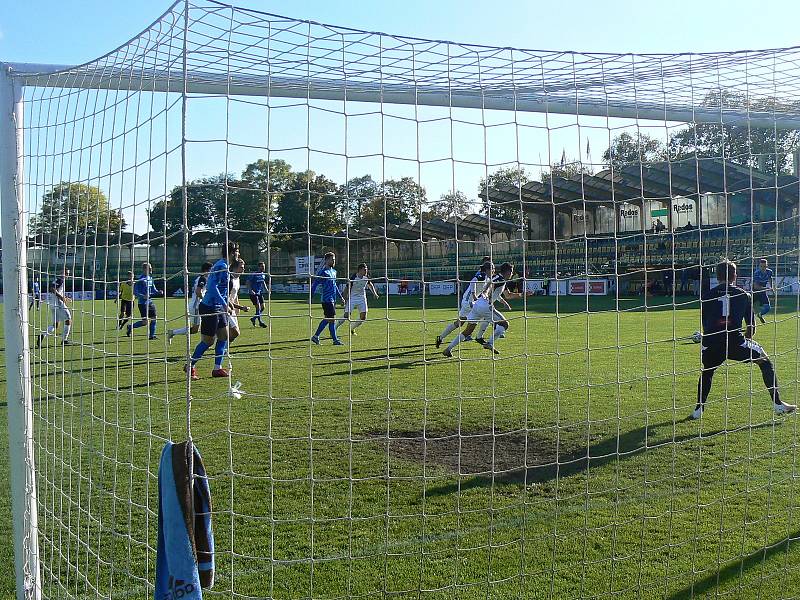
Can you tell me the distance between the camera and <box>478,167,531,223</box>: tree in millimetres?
4141

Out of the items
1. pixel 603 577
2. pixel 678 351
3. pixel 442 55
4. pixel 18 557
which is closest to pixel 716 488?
pixel 603 577

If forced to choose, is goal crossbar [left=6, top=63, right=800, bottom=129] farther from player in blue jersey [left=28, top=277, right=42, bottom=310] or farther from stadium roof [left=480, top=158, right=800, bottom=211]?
player in blue jersey [left=28, top=277, right=42, bottom=310]

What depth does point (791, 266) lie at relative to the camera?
275 inches

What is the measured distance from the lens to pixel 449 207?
14.6ft

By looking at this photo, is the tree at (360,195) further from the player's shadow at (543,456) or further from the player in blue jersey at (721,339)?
the player in blue jersey at (721,339)

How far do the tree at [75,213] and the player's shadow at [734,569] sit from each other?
3404mm

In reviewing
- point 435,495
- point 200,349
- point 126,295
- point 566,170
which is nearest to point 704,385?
point 435,495

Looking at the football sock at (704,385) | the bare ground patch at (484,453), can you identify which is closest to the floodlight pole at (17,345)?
the bare ground patch at (484,453)

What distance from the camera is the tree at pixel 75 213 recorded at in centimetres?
372

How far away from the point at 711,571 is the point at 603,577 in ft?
1.99

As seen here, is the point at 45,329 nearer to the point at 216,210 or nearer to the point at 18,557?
the point at 18,557

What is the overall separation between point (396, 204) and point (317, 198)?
0.62 meters

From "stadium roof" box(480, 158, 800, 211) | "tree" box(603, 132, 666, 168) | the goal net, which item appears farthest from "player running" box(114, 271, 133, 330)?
"tree" box(603, 132, 666, 168)

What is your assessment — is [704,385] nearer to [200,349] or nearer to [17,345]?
[17,345]
